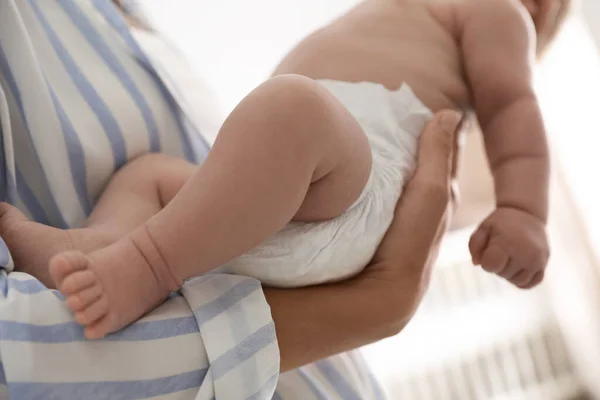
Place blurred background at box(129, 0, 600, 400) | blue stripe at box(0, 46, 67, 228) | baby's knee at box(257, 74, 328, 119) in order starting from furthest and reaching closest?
blurred background at box(129, 0, 600, 400) < blue stripe at box(0, 46, 67, 228) < baby's knee at box(257, 74, 328, 119)

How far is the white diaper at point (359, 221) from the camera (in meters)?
0.60

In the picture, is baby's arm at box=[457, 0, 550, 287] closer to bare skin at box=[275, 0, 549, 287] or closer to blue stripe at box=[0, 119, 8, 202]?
bare skin at box=[275, 0, 549, 287]

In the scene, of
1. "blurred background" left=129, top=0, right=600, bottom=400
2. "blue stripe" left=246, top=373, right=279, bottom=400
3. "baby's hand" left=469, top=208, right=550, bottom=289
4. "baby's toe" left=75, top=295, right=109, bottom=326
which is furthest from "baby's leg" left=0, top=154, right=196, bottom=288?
"blurred background" left=129, top=0, right=600, bottom=400

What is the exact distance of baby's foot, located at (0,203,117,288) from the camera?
1.83ft

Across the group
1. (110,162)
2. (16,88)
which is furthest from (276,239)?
(16,88)

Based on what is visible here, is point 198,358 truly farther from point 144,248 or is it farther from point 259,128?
point 259,128

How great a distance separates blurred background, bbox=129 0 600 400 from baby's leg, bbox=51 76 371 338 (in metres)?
0.71

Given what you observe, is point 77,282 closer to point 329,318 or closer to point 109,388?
point 109,388

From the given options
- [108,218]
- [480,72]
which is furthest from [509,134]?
[108,218]

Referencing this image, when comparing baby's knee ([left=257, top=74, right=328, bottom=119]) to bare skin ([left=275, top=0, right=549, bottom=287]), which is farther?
bare skin ([left=275, top=0, right=549, bottom=287])

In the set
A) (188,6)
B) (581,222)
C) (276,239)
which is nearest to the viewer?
(276,239)

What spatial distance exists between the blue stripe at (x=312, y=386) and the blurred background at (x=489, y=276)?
0.69 metres

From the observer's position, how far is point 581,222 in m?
1.44

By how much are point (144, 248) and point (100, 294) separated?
0.18 feet
